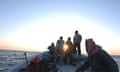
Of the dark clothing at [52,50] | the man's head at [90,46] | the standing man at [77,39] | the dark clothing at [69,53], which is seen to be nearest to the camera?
the man's head at [90,46]

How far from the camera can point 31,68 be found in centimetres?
1424

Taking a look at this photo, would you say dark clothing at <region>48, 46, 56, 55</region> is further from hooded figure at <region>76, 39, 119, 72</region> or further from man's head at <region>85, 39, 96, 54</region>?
man's head at <region>85, 39, 96, 54</region>

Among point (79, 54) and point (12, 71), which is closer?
point (12, 71)

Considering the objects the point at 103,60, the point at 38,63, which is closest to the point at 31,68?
the point at 38,63

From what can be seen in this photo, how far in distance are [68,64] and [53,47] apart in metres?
1.92

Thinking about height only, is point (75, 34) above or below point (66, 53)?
above

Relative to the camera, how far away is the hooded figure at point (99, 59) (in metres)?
5.82

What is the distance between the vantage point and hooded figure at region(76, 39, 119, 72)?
5820 mm

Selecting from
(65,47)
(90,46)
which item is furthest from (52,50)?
(90,46)

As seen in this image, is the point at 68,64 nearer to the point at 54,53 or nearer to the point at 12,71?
the point at 54,53

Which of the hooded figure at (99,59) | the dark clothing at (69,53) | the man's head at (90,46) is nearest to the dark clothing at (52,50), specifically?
the dark clothing at (69,53)

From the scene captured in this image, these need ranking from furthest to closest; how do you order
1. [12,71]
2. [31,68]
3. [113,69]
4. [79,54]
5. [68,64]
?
→ 1. [79,54]
2. [68,64]
3. [12,71]
4. [31,68]
5. [113,69]

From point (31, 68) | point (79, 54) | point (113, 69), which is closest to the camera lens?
point (113, 69)

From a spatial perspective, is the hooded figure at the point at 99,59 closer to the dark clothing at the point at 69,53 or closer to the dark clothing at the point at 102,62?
the dark clothing at the point at 102,62
